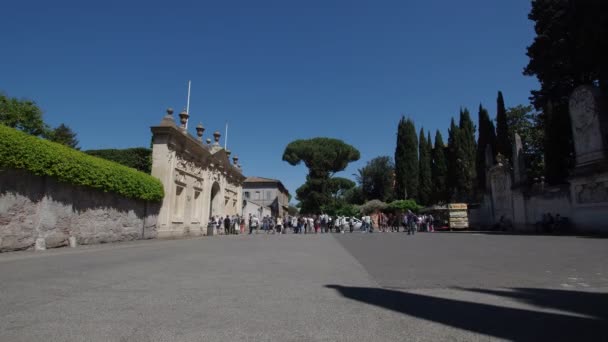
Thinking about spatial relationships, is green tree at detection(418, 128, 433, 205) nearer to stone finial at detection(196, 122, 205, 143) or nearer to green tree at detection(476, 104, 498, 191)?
green tree at detection(476, 104, 498, 191)

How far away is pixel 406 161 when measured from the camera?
172 ft

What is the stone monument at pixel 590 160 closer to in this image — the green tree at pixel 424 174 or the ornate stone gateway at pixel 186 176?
the ornate stone gateway at pixel 186 176

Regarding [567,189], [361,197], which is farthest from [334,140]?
[567,189]

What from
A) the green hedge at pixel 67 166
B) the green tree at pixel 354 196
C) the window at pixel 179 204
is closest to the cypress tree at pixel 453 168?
the green tree at pixel 354 196

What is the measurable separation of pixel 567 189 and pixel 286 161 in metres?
41.4

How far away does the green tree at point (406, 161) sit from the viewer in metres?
51.5

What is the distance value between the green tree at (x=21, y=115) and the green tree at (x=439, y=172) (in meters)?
49.1

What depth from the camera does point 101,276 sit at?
19.3 feet

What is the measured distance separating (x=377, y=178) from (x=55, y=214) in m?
56.0

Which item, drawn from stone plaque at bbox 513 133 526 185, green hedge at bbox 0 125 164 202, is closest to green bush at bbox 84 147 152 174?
green hedge at bbox 0 125 164 202

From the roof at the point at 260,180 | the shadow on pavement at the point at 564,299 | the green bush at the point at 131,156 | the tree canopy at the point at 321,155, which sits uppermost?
the tree canopy at the point at 321,155

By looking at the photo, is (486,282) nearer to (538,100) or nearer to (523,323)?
(523,323)

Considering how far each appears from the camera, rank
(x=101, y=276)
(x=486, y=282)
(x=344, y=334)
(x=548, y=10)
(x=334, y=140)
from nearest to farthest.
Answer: (x=344, y=334) → (x=486, y=282) → (x=101, y=276) → (x=548, y=10) → (x=334, y=140)

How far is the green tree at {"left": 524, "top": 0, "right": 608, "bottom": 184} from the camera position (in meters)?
19.0
